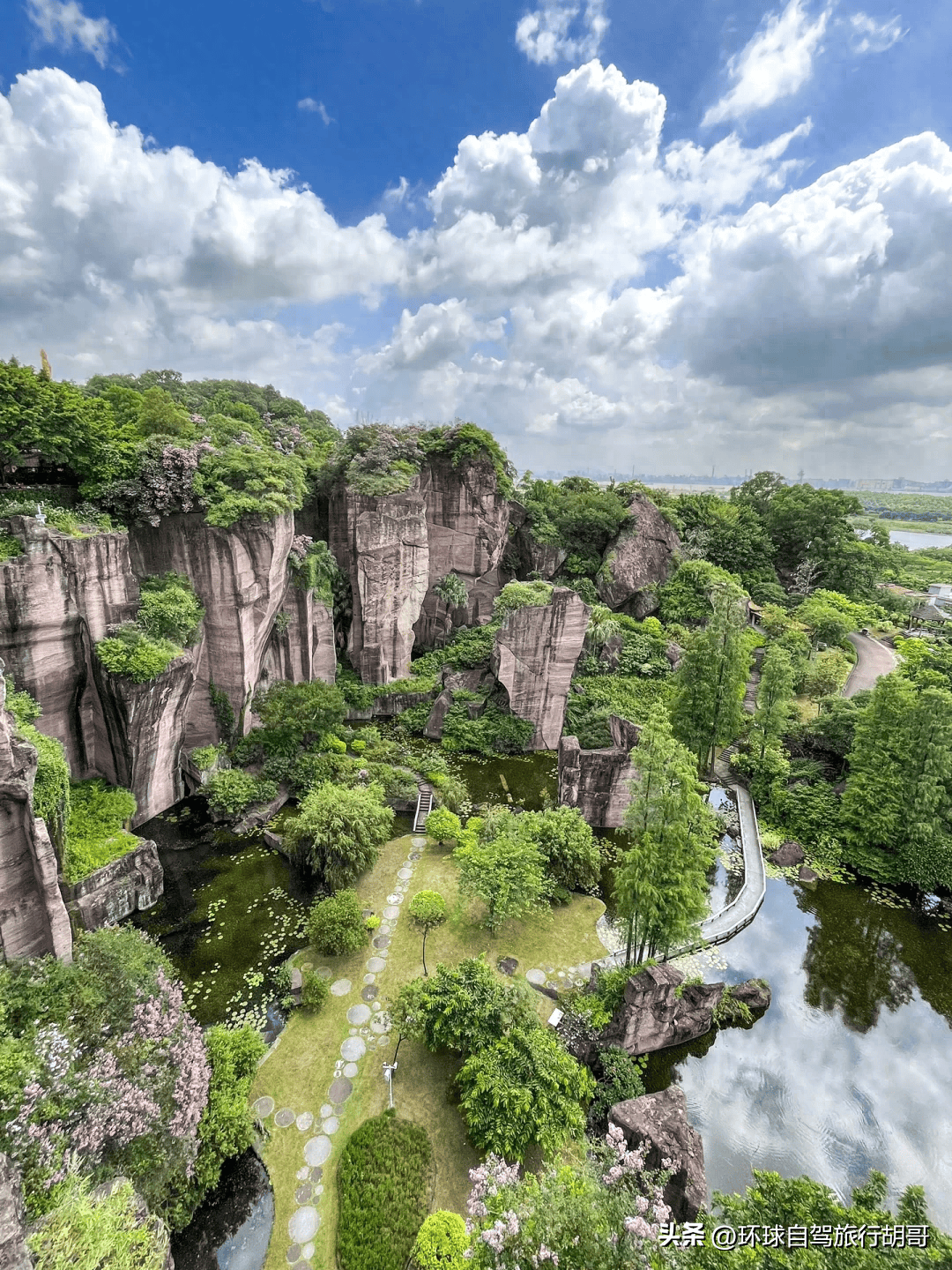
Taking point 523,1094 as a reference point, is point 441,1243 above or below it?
below

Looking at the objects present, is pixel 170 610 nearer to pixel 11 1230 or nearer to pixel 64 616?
pixel 64 616

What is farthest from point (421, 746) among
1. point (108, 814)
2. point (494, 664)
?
point (108, 814)

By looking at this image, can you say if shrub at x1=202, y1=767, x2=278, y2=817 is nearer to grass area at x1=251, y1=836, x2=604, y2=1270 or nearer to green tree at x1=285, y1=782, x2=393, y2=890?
green tree at x1=285, y1=782, x2=393, y2=890

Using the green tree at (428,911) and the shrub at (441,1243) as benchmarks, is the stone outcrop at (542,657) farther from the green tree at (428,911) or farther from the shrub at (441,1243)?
the shrub at (441,1243)

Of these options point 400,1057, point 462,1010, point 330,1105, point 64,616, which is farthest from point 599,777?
point 64,616

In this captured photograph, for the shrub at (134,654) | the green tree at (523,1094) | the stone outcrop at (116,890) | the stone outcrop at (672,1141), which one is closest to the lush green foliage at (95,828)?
the stone outcrop at (116,890)
